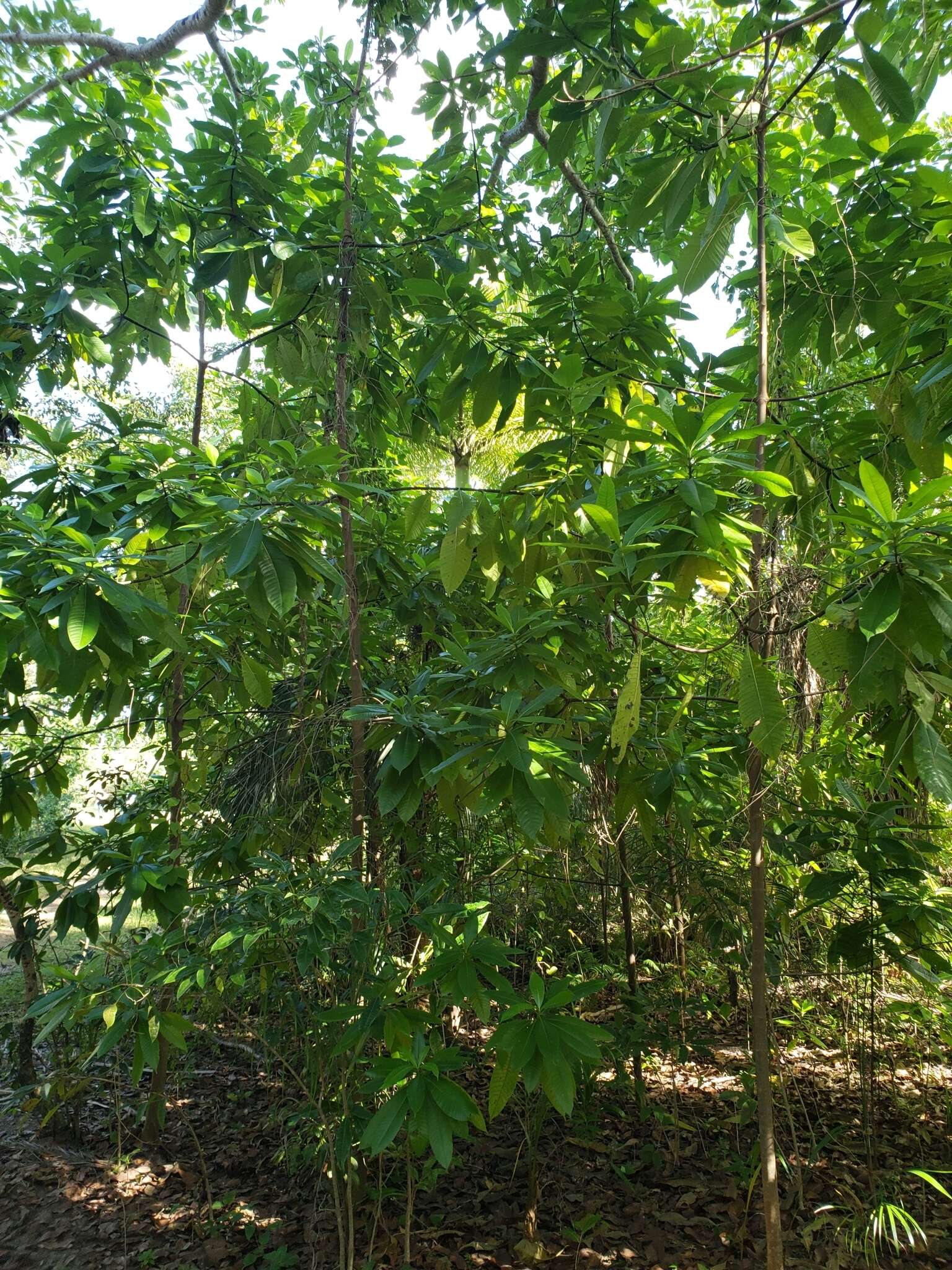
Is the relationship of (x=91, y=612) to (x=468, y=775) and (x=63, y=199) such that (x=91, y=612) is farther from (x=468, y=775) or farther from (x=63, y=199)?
(x=63, y=199)

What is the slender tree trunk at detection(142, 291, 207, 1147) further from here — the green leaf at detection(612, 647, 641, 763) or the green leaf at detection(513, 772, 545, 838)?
the green leaf at detection(612, 647, 641, 763)

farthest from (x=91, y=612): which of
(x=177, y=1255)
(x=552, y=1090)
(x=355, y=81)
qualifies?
(x=177, y=1255)

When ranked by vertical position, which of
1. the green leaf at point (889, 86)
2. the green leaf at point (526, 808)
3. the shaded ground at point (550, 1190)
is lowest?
the shaded ground at point (550, 1190)

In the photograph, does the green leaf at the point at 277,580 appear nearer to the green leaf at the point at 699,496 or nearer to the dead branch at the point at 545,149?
the green leaf at the point at 699,496

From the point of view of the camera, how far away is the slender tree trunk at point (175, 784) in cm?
246

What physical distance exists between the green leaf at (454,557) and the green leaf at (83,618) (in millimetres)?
747

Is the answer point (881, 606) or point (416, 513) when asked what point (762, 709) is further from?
point (416, 513)

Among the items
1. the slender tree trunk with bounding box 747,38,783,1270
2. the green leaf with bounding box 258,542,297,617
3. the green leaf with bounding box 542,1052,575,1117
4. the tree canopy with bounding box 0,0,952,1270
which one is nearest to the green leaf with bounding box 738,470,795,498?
the tree canopy with bounding box 0,0,952,1270

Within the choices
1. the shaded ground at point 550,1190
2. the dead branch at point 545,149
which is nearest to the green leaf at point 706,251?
the dead branch at point 545,149

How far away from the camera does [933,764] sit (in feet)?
3.70

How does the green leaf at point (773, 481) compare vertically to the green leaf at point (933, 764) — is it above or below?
above

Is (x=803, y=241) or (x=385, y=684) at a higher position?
→ (x=803, y=241)

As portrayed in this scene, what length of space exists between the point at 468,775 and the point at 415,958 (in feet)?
1.88

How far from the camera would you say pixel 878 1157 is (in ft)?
8.58
